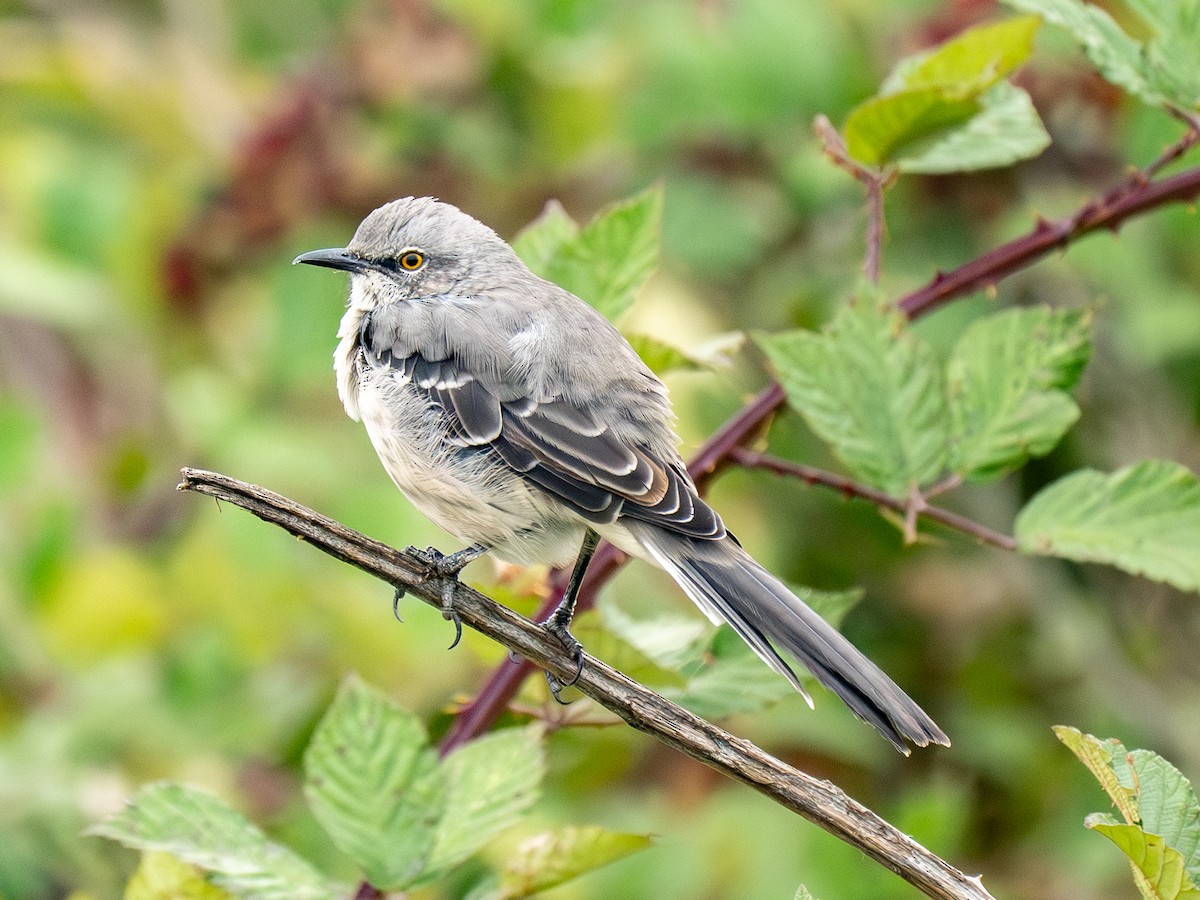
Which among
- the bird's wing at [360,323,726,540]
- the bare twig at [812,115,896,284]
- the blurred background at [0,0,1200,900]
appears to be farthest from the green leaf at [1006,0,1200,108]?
the blurred background at [0,0,1200,900]

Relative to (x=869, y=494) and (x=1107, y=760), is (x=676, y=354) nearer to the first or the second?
(x=869, y=494)

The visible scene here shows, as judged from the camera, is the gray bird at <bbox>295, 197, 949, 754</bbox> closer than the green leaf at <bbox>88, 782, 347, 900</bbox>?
No

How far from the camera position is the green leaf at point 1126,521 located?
246 centimetres

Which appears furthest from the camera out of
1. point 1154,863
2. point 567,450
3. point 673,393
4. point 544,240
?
point 673,393

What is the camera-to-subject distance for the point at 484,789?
2365 millimetres

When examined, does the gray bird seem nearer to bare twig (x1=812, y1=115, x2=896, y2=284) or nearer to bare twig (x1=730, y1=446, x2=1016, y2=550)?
bare twig (x1=730, y1=446, x2=1016, y2=550)

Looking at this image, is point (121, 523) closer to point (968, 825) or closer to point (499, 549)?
point (499, 549)

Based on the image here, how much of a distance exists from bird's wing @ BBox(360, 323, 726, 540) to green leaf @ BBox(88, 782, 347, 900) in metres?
0.96

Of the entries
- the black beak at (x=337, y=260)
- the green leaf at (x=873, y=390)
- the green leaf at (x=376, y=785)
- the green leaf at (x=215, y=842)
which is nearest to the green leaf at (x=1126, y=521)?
the green leaf at (x=873, y=390)

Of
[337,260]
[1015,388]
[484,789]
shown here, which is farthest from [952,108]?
[337,260]

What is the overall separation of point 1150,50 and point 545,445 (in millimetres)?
1478

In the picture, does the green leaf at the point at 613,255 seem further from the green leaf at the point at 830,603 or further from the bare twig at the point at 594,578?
the green leaf at the point at 830,603

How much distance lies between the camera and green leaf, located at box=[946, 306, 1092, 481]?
8.57 feet

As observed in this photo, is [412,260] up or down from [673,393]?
down
